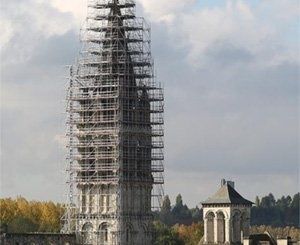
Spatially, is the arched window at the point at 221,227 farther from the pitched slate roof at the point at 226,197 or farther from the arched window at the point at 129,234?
the arched window at the point at 129,234

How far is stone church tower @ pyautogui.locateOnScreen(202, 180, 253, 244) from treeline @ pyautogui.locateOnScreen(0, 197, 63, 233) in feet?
68.7

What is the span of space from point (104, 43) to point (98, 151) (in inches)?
314

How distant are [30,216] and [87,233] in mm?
25313

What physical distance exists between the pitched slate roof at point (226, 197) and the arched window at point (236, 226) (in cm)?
96

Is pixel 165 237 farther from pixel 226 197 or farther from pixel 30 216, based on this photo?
pixel 226 197

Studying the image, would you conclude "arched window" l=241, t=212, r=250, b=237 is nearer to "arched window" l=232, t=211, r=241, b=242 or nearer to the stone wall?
"arched window" l=232, t=211, r=241, b=242

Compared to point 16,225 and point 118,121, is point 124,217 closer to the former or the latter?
point 118,121

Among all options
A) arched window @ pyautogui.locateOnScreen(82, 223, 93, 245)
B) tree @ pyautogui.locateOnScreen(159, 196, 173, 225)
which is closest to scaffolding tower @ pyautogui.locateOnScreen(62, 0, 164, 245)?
arched window @ pyautogui.locateOnScreen(82, 223, 93, 245)

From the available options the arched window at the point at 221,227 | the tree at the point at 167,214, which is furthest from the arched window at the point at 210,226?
the tree at the point at 167,214

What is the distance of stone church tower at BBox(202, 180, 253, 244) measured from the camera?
280 feet

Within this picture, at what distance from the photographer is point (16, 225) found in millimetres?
104438

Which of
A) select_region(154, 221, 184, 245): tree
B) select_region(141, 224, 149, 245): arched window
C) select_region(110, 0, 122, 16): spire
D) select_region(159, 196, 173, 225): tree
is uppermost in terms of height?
select_region(110, 0, 122, 16): spire

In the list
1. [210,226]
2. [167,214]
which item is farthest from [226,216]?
[167,214]

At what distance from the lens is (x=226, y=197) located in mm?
85875
